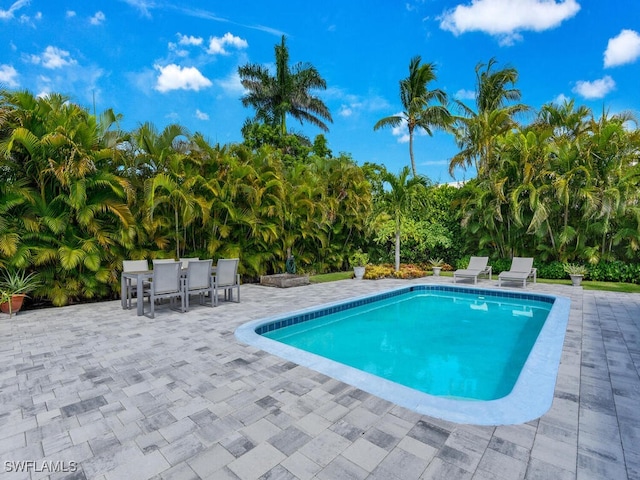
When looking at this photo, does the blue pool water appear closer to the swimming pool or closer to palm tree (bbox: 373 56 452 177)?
the swimming pool

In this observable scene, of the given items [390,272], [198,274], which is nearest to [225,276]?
[198,274]

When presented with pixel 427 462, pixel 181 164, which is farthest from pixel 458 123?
pixel 427 462

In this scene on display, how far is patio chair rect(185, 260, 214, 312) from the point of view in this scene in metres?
7.21

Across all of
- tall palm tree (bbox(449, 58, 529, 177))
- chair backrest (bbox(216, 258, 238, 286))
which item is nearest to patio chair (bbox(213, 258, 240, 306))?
chair backrest (bbox(216, 258, 238, 286))

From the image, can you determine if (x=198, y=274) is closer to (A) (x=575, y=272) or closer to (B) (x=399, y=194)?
(B) (x=399, y=194)

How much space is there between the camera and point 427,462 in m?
2.32

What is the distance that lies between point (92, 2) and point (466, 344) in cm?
1686

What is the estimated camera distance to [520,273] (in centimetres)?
1122

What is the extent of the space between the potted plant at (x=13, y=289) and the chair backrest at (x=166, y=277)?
119 inches

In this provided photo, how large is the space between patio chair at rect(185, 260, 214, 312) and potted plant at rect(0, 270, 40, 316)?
3380 millimetres

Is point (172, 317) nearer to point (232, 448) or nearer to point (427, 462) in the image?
point (232, 448)

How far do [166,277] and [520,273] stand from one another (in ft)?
34.7

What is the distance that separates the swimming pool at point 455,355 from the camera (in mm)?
3176

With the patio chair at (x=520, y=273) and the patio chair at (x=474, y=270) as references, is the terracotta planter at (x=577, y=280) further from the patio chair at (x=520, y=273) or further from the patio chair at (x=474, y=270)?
the patio chair at (x=474, y=270)
